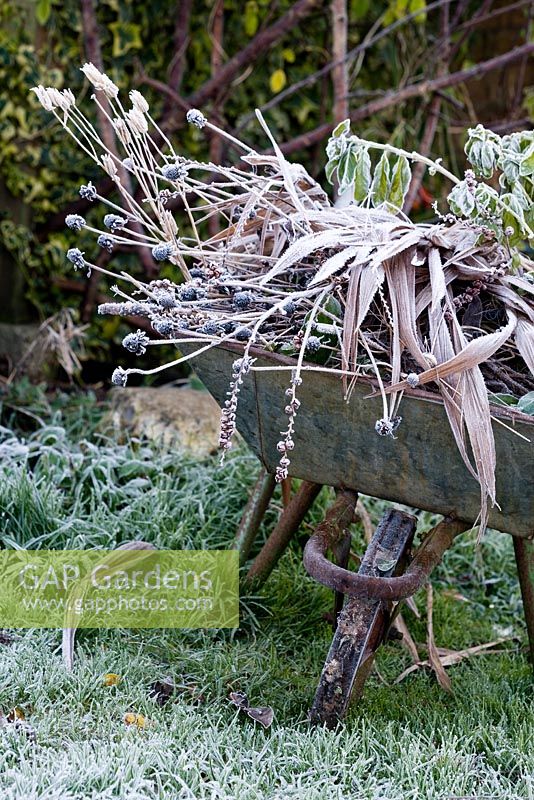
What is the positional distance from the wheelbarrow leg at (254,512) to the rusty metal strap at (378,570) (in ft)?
1.24

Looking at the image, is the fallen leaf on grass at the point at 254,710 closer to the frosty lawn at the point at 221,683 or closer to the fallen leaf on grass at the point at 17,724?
the frosty lawn at the point at 221,683

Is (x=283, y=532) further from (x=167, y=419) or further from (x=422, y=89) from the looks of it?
(x=422, y=89)

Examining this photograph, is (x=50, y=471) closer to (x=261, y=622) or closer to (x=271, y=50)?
(x=261, y=622)

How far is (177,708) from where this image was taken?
158cm

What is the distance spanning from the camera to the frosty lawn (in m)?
1.39

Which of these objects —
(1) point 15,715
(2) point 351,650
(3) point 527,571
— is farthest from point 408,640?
(1) point 15,715

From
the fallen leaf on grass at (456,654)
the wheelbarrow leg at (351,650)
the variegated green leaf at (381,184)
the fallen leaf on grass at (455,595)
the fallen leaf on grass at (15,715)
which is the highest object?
the variegated green leaf at (381,184)

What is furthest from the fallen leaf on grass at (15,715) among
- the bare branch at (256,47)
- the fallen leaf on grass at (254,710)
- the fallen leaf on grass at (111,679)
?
the bare branch at (256,47)

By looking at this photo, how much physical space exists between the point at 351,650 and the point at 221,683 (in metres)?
0.32

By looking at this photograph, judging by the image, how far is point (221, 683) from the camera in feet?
5.69

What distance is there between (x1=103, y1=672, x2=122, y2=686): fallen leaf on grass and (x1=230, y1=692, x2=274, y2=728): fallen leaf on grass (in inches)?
8.3

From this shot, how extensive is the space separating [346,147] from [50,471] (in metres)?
1.23

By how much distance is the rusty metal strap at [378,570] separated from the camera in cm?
147

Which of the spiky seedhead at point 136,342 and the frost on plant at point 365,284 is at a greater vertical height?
the frost on plant at point 365,284
